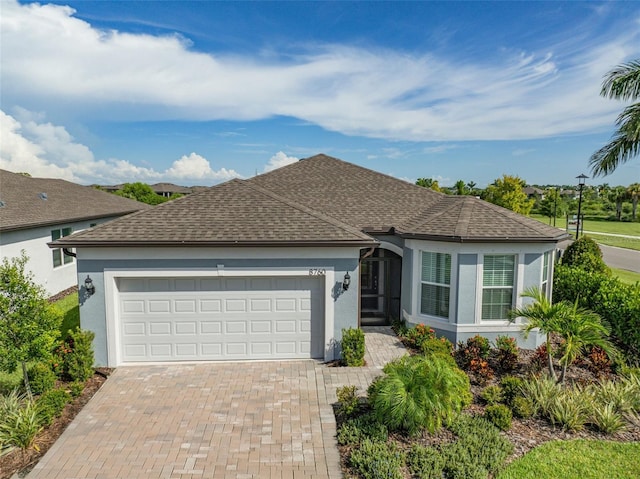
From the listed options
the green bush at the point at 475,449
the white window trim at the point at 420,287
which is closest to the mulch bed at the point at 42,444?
the green bush at the point at 475,449

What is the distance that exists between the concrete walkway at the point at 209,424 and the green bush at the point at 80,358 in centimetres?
58

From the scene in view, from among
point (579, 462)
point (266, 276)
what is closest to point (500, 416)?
point (579, 462)

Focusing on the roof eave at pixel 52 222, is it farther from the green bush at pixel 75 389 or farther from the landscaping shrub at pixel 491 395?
the landscaping shrub at pixel 491 395

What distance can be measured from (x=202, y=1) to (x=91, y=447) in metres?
12.5

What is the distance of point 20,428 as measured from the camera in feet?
20.7

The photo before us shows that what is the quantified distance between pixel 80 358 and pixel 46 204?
15.1 meters

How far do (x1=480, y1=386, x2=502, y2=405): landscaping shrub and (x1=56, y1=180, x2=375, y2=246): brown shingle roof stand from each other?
420 centimetres

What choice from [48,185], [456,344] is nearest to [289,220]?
[456,344]

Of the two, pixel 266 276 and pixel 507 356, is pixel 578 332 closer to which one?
pixel 507 356

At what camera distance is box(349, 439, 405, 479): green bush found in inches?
219

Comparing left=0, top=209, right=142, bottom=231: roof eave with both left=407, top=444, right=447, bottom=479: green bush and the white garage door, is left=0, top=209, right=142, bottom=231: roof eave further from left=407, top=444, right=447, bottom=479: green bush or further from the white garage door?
left=407, top=444, right=447, bottom=479: green bush

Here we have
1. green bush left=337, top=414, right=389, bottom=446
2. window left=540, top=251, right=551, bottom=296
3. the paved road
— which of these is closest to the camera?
green bush left=337, top=414, right=389, bottom=446

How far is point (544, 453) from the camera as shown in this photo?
6273mm

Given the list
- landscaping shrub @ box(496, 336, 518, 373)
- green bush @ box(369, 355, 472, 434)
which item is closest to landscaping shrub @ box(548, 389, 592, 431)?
landscaping shrub @ box(496, 336, 518, 373)
